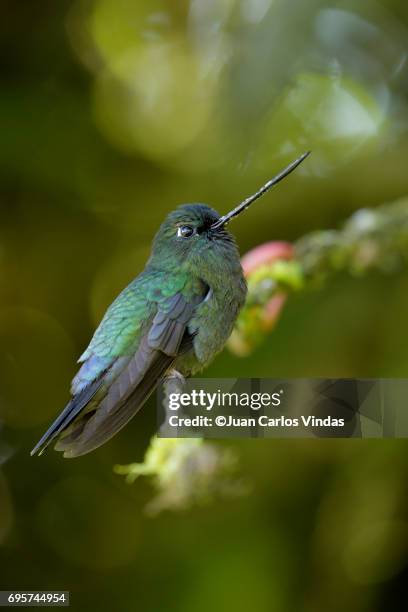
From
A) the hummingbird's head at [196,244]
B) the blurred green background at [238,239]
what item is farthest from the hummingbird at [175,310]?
the blurred green background at [238,239]

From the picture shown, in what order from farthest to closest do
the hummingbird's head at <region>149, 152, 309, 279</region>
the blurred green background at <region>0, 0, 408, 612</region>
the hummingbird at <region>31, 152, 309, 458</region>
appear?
the blurred green background at <region>0, 0, 408, 612</region> < the hummingbird's head at <region>149, 152, 309, 279</region> < the hummingbird at <region>31, 152, 309, 458</region>

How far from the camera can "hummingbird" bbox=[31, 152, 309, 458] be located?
0.98 meters

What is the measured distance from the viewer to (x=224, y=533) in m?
1.75

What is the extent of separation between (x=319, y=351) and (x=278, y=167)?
580 millimetres

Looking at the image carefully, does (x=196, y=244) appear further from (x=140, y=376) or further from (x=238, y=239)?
(x=238, y=239)

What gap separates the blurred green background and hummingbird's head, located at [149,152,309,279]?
711mm

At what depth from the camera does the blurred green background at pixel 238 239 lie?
1.77 metres

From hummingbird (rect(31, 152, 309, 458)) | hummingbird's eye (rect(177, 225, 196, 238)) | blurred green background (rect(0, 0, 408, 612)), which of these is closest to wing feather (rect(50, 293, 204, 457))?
hummingbird (rect(31, 152, 309, 458))

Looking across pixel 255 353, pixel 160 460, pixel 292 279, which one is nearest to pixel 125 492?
pixel 255 353

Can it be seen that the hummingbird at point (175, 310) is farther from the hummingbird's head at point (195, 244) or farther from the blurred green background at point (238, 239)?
the blurred green background at point (238, 239)

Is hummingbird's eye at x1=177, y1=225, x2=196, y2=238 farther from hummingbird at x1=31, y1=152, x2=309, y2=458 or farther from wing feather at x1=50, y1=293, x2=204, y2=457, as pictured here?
wing feather at x1=50, y1=293, x2=204, y2=457

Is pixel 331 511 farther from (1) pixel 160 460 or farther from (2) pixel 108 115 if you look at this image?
(2) pixel 108 115

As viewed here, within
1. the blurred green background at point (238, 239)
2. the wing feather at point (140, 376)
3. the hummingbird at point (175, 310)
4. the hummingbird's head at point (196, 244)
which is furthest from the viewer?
the blurred green background at point (238, 239)

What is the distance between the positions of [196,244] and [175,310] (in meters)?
0.12
